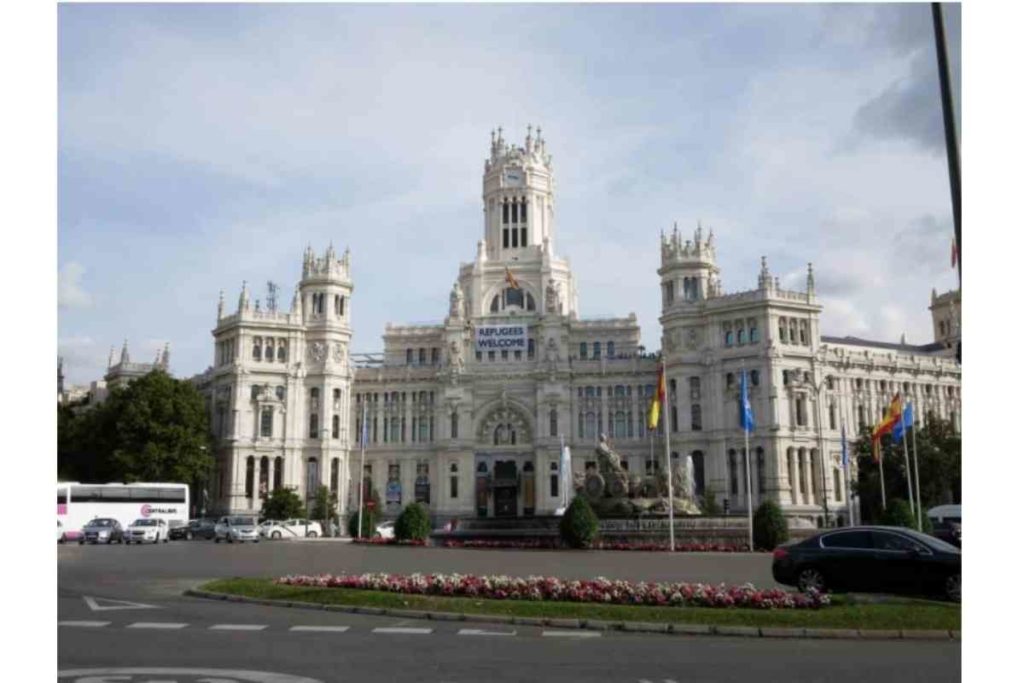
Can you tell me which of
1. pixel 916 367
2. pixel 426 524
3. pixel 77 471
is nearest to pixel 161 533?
pixel 426 524

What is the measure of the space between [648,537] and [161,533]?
3057cm

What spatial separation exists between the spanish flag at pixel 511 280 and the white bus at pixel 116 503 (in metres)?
44.9

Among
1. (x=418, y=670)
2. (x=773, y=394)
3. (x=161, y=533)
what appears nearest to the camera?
(x=418, y=670)

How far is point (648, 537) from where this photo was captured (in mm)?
48188

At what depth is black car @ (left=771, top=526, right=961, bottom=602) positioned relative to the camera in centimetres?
1991

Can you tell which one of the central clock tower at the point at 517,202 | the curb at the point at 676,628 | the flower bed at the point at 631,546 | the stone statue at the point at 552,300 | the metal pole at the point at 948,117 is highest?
the central clock tower at the point at 517,202

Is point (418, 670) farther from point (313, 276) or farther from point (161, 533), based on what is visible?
point (313, 276)

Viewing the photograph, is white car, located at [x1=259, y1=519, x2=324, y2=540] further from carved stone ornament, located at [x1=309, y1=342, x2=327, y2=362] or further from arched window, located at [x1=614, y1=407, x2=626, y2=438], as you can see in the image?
arched window, located at [x1=614, y1=407, x2=626, y2=438]

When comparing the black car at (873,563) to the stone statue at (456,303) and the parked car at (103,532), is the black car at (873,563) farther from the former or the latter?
the stone statue at (456,303)

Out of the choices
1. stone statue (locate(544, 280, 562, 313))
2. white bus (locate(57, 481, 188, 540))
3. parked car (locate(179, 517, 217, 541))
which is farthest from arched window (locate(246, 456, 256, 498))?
stone statue (locate(544, 280, 562, 313))

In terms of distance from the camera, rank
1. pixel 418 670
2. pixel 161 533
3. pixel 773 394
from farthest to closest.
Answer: pixel 773 394
pixel 161 533
pixel 418 670

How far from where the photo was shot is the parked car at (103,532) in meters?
55.6

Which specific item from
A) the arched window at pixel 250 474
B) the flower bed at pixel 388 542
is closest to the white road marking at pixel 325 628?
the flower bed at pixel 388 542

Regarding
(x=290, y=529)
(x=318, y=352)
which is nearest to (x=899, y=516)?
(x=290, y=529)
